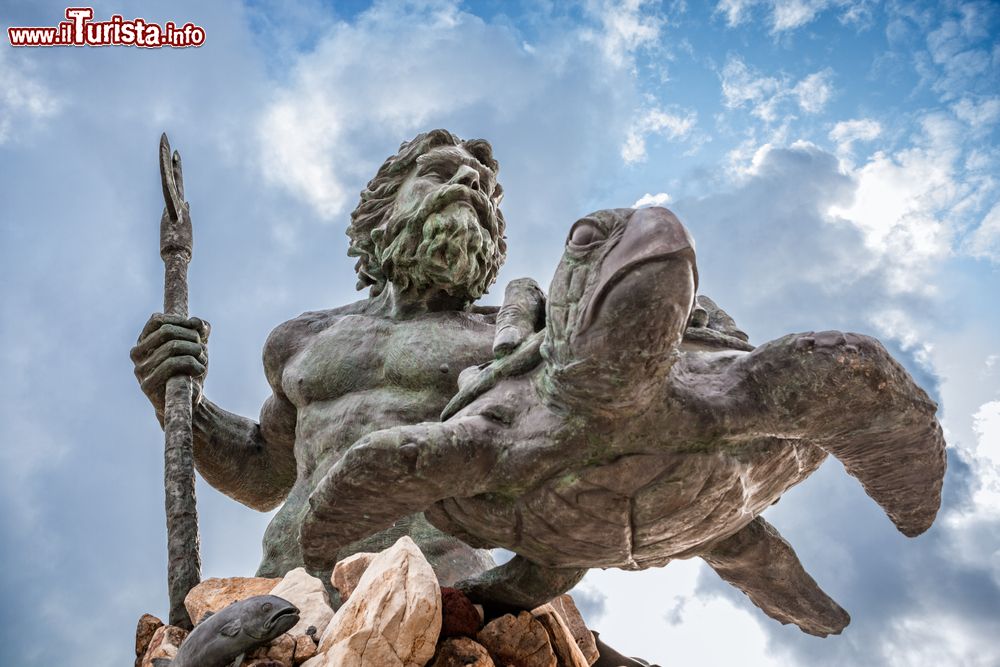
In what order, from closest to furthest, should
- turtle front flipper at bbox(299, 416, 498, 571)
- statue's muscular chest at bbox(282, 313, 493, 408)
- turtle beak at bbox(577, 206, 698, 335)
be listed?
turtle beak at bbox(577, 206, 698, 335), turtle front flipper at bbox(299, 416, 498, 571), statue's muscular chest at bbox(282, 313, 493, 408)

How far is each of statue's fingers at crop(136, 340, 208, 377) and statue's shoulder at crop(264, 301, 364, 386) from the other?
28 centimetres

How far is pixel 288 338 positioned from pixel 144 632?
1441mm

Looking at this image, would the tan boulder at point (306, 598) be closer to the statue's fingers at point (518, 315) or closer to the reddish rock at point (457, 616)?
the reddish rock at point (457, 616)

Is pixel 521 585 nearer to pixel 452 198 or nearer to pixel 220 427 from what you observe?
pixel 452 198

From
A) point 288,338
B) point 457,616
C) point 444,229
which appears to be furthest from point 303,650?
point 288,338

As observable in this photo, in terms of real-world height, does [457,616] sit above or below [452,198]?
below

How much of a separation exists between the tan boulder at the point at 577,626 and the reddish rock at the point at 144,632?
1.32 m

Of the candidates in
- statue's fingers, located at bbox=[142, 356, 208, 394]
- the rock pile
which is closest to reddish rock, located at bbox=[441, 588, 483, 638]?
the rock pile

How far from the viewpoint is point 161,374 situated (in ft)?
14.0

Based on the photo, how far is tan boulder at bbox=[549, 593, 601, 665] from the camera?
3.48 meters

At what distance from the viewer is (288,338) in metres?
4.41

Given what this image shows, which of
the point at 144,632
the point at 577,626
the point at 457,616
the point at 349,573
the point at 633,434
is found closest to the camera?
the point at 633,434

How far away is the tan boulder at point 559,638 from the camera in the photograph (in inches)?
121

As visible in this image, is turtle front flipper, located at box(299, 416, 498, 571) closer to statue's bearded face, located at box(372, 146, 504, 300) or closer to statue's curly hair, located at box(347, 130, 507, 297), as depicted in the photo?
statue's bearded face, located at box(372, 146, 504, 300)
